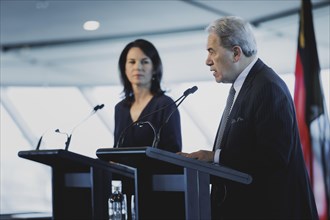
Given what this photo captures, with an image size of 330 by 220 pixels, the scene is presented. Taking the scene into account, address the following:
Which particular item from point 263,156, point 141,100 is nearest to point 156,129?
point 141,100

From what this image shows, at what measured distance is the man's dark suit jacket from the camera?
2855mm

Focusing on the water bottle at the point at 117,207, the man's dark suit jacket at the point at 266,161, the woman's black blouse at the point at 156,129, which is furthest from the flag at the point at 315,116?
the woman's black blouse at the point at 156,129

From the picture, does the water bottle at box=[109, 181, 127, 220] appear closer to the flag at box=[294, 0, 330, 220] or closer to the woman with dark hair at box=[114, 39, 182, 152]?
the woman with dark hair at box=[114, 39, 182, 152]

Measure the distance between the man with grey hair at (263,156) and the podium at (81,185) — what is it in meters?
0.79

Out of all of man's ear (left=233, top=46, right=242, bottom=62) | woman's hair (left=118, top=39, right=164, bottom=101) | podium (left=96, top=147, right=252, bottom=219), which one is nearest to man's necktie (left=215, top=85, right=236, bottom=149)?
man's ear (left=233, top=46, right=242, bottom=62)

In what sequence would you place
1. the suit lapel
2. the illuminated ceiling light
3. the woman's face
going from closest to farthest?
the suit lapel < the woman's face < the illuminated ceiling light

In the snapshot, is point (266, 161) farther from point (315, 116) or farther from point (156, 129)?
point (156, 129)

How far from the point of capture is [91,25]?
8766 millimetres

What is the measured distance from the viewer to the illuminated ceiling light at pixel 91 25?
8586mm

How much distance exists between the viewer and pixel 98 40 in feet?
31.9

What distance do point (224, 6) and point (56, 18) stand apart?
2080mm

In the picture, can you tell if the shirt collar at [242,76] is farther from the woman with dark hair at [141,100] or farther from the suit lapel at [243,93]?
the woman with dark hair at [141,100]

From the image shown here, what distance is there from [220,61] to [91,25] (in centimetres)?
581

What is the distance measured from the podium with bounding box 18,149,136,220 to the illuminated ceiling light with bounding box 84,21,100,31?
4.99 meters
